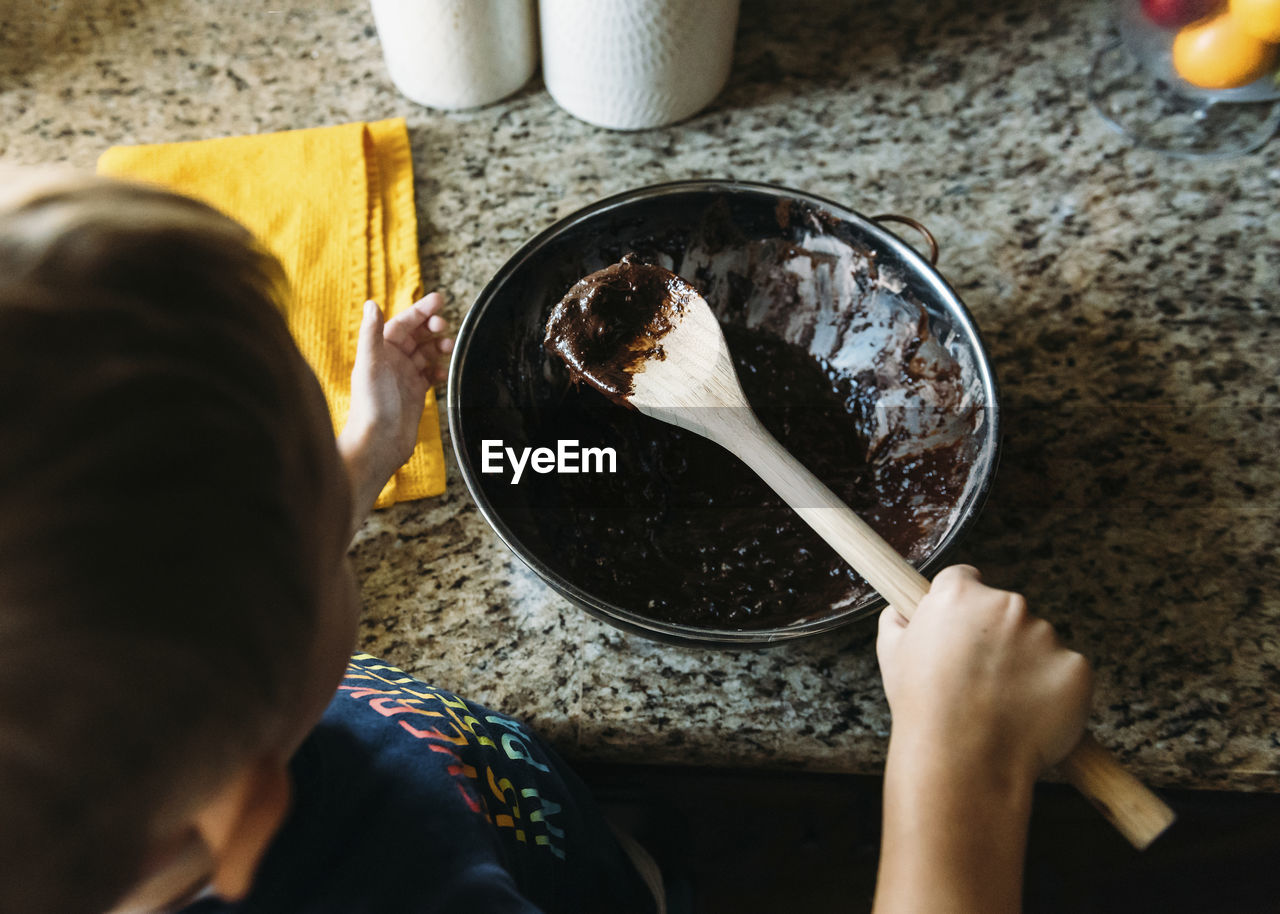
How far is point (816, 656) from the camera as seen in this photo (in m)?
0.68

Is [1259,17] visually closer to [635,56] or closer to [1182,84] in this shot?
[1182,84]

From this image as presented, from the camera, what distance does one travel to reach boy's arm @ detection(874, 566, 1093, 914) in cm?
48

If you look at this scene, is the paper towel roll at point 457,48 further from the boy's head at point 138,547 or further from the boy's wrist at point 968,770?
the boy's wrist at point 968,770

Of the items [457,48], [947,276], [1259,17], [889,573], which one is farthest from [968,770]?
[457,48]

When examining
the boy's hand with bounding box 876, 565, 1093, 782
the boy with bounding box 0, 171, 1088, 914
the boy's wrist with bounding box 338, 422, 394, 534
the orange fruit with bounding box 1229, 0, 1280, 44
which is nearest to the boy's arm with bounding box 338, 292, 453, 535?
the boy's wrist with bounding box 338, 422, 394, 534

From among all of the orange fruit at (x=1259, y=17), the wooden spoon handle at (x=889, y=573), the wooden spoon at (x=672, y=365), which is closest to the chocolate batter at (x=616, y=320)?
the wooden spoon at (x=672, y=365)

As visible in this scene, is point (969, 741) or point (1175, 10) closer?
point (969, 741)

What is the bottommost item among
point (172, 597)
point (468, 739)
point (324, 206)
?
point (468, 739)

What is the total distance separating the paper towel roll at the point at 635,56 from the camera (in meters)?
0.81

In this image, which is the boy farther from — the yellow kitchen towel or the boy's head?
the yellow kitchen towel

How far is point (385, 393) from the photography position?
0.74m

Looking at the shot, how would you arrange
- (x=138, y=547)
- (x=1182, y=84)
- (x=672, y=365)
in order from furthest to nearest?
(x=1182, y=84) < (x=672, y=365) < (x=138, y=547)

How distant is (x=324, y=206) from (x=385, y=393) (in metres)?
0.29

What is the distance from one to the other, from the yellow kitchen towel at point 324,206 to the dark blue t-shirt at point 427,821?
1.04 feet
